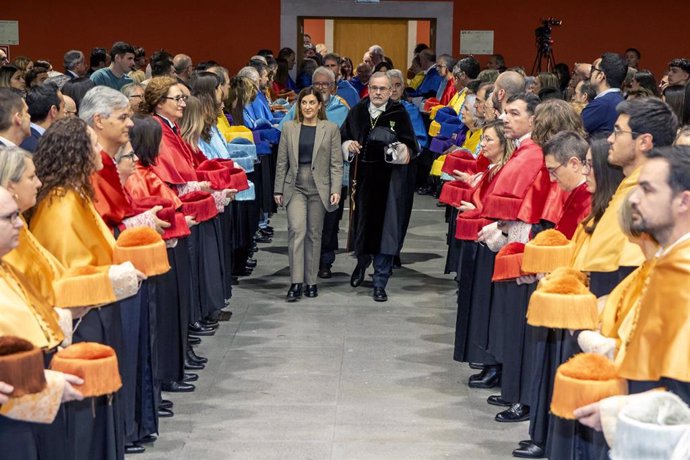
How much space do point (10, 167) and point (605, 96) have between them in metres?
5.45

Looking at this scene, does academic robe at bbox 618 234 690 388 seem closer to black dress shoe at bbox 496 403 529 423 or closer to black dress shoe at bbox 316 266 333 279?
black dress shoe at bbox 496 403 529 423

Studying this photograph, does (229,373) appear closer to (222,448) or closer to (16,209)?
(222,448)

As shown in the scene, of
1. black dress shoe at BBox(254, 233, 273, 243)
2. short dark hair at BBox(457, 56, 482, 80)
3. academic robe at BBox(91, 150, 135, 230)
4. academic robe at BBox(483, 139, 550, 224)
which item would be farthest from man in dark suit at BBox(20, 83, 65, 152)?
short dark hair at BBox(457, 56, 482, 80)

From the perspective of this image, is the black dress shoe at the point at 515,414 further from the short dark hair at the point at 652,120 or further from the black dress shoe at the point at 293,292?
the black dress shoe at the point at 293,292

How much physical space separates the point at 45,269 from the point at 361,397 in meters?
3.00

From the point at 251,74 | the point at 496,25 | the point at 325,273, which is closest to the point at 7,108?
the point at 325,273

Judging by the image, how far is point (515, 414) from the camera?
703 centimetres

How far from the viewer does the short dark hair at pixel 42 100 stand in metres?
7.06

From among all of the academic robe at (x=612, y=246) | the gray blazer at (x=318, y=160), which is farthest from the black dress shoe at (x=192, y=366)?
the academic robe at (x=612, y=246)

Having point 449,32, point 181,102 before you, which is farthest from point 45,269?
point 449,32

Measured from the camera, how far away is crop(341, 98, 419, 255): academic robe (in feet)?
33.3

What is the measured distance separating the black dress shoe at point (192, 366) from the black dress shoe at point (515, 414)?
7.06 feet

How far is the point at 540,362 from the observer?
6086 mm

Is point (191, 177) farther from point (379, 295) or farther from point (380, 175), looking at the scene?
point (379, 295)
